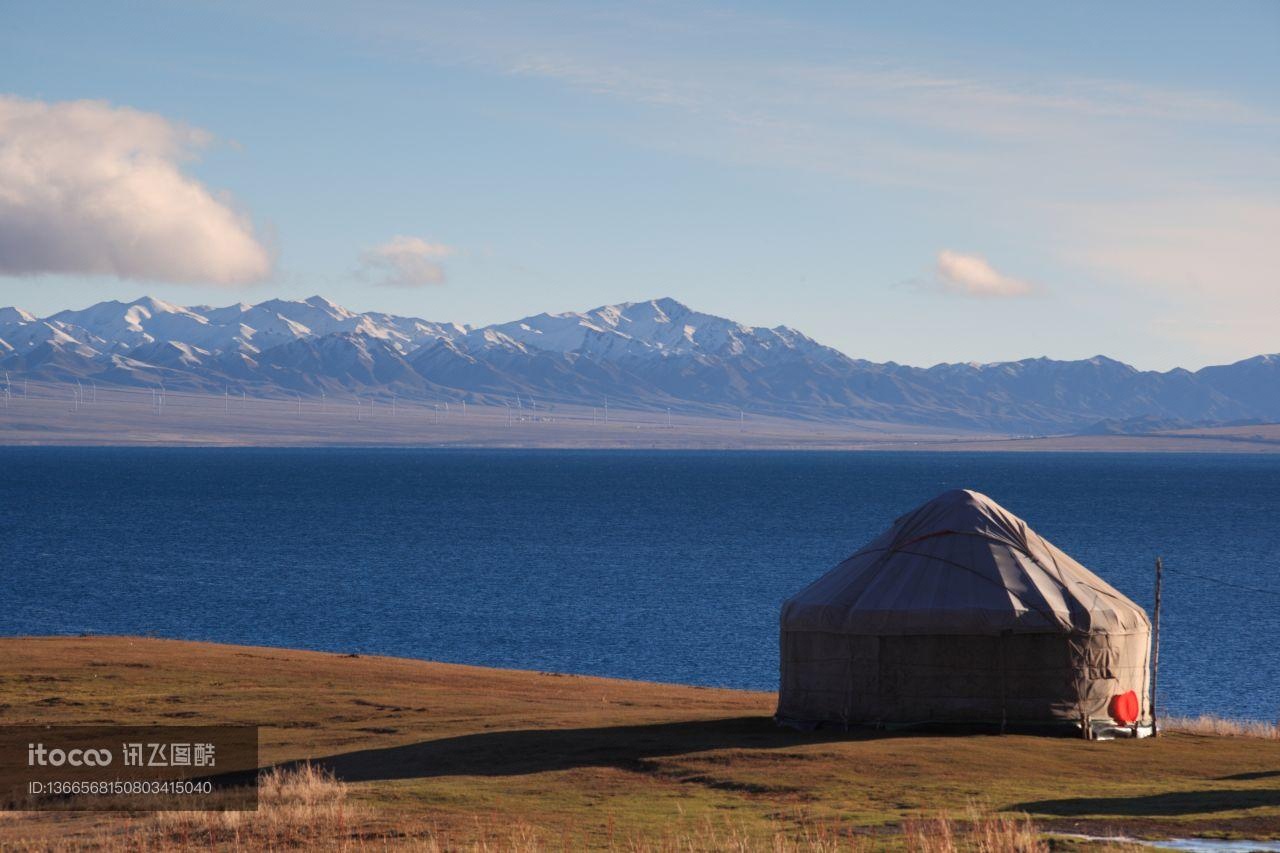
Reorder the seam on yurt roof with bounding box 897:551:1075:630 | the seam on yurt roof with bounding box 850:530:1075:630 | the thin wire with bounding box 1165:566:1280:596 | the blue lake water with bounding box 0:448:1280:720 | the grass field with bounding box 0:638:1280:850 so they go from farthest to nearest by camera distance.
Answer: the thin wire with bounding box 1165:566:1280:596
the blue lake water with bounding box 0:448:1280:720
the seam on yurt roof with bounding box 850:530:1075:630
the seam on yurt roof with bounding box 897:551:1075:630
the grass field with bounding box 0:638:1280:850

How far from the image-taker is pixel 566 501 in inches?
6033

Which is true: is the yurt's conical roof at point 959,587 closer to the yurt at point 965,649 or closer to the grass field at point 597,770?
the yurt at point 965,649

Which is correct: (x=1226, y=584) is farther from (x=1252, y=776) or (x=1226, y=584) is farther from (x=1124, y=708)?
(x=1252, y=776)

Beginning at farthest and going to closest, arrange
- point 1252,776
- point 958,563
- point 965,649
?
point 958,563 < point 965,649 < point 1252,776

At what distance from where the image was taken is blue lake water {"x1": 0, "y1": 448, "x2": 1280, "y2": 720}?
57.5m

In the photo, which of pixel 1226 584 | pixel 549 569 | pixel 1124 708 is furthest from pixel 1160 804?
pixel 549 569

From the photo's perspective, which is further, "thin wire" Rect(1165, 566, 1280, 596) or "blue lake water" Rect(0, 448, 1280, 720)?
"thin wire" Rect(1165, 566, 1280, 596)

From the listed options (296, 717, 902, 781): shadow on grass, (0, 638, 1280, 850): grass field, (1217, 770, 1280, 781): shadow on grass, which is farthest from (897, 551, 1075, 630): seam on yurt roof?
(1217, 770, 1280, 781): shadow on grass

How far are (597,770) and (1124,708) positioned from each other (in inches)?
387

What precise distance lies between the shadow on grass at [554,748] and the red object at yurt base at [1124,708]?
4088 mm

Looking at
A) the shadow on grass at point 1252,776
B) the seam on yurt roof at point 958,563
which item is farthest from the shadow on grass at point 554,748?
the shadow on grass at point 1252,776

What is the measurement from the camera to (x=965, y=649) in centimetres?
2669

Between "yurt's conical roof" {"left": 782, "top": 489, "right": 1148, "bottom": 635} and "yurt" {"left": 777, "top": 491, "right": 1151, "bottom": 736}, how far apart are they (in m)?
0.02

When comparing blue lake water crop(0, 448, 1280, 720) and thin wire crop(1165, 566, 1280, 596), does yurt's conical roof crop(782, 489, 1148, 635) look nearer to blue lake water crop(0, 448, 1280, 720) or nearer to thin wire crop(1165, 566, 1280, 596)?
blue lake water crop(0, 448, 1280, 720)
